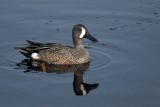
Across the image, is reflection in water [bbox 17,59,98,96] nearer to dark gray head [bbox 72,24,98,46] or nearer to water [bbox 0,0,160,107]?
water [bbox 0,0,160,107]

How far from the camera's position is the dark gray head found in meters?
13.6

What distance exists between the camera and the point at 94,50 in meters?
14.1

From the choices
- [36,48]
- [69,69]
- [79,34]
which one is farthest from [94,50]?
[36,48]

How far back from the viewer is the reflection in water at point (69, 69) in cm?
1188

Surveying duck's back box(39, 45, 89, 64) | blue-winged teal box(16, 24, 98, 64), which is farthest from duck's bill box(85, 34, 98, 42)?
duck's back box(39, 45, 89, 64)

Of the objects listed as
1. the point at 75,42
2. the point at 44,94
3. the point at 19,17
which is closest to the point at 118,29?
the point at 75,42

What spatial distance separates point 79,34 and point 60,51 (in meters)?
0.64

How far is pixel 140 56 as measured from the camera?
13336 mm

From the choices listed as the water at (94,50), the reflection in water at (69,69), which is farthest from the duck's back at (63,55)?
the water at (94,50)

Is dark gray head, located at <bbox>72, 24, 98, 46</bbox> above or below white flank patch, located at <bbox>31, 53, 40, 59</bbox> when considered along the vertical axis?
above

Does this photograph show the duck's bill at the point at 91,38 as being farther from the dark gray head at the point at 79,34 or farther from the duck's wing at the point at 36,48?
the duck's wing at the point at 36,48

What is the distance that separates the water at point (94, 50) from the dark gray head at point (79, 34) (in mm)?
463

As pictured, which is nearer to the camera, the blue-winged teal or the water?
the water

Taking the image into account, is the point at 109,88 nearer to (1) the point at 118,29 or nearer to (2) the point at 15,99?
(2) the point at 15,99
